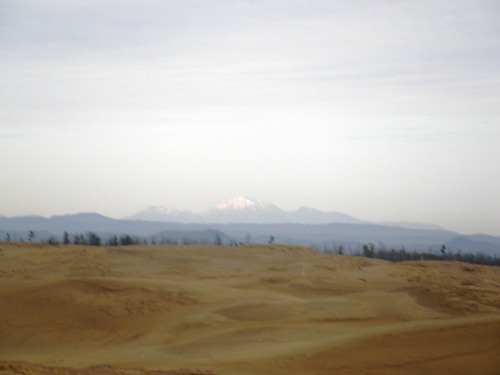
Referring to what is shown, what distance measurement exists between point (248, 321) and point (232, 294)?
9.50ft

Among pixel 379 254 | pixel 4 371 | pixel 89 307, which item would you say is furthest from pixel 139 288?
pixel 379 254

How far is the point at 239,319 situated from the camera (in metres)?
16.9

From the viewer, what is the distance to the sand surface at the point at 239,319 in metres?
12.4

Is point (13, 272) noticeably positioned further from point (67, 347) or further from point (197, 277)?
point (67, 347)

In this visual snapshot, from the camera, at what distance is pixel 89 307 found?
57.5ft

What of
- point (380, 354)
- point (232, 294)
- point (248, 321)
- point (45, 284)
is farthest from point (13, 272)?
point (380, 354)

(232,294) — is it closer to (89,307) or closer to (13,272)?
(89,307)

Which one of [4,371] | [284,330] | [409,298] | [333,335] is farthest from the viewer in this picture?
[409,298]

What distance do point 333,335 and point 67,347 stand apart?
5.47 m

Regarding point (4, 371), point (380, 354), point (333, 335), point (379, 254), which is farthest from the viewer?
point (379, 254)

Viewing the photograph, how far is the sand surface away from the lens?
12352mm

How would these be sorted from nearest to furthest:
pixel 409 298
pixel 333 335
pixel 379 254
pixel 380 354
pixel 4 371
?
pixel 4 371 < pixel 380 354 < pixel 333 335 < pixel 409 298 < pixel 379 254

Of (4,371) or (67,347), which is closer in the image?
(4,371)

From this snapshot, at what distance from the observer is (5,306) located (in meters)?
17.5
